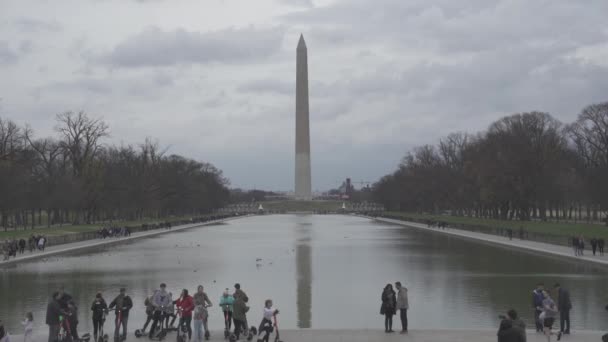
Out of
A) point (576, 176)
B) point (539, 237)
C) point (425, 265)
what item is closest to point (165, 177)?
point (576, 176)

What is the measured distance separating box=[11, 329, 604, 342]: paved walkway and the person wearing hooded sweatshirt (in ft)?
0.95

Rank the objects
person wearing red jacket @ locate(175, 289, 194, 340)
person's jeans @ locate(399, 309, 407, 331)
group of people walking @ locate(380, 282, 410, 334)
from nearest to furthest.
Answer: person wearing red jacket @ locate(175, 289, 194, 340) → person's jeans @ locate(399, 309, 407, 331) → group of people walking @ locate(380, 282, 410, 334)

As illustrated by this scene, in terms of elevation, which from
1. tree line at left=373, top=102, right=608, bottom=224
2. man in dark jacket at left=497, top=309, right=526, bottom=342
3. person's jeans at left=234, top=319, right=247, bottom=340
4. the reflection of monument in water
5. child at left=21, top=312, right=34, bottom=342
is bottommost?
the reflection of monument in water

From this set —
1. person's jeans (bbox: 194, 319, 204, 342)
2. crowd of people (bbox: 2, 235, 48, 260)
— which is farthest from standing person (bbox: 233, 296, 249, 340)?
crowd of people (bbox: 2, 235, 48, 260)

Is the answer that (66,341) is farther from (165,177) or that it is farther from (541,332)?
(165,177)

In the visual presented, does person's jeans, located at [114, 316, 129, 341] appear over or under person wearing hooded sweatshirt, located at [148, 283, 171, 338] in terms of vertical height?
under

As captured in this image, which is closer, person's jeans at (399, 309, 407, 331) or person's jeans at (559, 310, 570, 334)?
person's jeans at (559, 310, 570, 334)

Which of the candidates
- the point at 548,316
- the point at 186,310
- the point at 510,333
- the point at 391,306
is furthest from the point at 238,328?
the point at 510,333

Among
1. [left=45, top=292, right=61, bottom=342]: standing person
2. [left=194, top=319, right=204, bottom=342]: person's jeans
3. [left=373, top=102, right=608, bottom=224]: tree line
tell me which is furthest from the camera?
[left=373, top=102, right=608, bottom=224]: tree line

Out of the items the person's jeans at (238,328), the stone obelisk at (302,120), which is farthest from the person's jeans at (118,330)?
the stone obelisk at (302,120)

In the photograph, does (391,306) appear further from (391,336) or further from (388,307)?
(391,336)

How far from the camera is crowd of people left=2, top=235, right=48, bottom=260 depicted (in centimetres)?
2922

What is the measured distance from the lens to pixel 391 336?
1220 cm

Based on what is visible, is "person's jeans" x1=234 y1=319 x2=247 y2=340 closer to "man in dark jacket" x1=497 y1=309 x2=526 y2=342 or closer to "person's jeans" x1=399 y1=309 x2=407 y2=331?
"person's jeans" x1=399 y1=309 x2=407 y2=331
